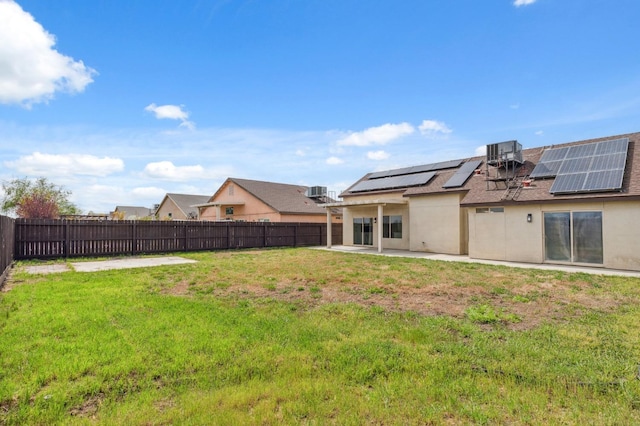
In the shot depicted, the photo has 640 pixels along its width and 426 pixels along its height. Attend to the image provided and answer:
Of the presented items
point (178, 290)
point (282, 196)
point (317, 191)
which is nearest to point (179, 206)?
point (282, 196)

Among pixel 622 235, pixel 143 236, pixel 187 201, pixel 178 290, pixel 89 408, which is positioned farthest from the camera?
pixel 187 201

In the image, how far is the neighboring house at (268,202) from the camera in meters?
26.1

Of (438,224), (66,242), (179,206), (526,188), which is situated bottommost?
(66,242)

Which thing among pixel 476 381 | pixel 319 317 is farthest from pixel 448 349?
pixel 319 317

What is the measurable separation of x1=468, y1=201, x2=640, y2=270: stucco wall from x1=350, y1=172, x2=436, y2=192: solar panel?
4.50m

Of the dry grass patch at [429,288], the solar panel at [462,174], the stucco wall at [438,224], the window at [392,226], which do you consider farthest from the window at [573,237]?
the window at [392,226]

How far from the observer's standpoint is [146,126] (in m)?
16.9

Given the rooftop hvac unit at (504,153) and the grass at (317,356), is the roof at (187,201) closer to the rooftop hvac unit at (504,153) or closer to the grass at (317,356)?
the rooftop hvac unit at (504,153)

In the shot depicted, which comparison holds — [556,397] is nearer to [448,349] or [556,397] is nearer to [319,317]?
[448,349]

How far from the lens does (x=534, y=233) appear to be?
496 inches

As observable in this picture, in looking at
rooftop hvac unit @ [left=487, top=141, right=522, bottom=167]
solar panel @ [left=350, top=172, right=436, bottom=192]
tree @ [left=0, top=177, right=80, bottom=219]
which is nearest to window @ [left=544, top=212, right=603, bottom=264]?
rooftop hvac unit @ [left=487, top=141, right=522, bottom=167]

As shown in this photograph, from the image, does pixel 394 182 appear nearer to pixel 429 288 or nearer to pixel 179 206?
pixel 429 288

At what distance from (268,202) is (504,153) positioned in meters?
17.1

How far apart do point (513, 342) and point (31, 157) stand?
1056 inches
